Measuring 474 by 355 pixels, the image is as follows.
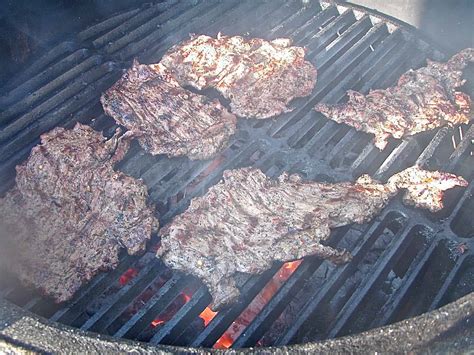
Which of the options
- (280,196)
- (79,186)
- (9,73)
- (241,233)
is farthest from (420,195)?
(9,73)

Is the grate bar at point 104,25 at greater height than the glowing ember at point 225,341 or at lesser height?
Answer: greater

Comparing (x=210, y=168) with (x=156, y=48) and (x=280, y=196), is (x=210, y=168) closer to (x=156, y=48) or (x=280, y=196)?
(x=280, y=196)

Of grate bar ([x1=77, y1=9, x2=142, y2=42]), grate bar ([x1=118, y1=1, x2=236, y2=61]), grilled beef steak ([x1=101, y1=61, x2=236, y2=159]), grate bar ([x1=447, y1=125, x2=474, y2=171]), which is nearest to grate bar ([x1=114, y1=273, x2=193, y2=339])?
grilled beef steak ([x1=101, y1=61, x2=236, y2=159])

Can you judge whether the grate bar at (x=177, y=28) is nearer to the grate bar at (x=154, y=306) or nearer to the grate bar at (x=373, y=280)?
the grate bar at (x=154, y=306)

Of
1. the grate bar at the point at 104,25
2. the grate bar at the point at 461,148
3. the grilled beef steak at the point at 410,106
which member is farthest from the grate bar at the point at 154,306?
the grate bar at the point at 104,25

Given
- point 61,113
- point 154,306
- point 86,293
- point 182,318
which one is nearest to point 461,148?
point 182,318
